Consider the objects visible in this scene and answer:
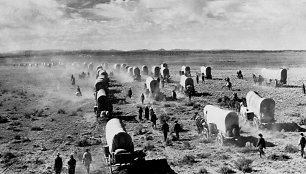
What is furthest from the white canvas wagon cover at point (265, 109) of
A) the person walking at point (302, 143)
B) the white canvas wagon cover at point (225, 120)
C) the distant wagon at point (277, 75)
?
the distant wagon at point (277, 75)

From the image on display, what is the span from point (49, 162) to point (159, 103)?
20.5 m

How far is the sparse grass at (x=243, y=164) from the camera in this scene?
1594 cm

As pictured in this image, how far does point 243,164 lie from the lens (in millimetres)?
16359

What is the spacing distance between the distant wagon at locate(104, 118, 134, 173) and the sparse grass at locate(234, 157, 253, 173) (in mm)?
5304

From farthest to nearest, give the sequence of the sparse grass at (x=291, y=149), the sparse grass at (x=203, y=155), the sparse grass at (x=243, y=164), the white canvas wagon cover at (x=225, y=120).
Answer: the white canvas wagon cover at (x=225, y=120)
the sparse grass at (x=291, y=149)
the sparse grass at (x=203, y=155)
the sparse grass at (x=243, y=164)

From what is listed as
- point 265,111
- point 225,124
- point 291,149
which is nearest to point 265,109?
point 265,111

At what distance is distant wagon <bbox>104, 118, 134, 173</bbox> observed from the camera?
16.0 metres

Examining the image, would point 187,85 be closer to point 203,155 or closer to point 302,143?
point 203,155

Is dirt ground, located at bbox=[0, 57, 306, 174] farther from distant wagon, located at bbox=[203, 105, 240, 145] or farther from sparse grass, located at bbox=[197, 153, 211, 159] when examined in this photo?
distant wagon, located at bbox=[203, 105, 240, 145]

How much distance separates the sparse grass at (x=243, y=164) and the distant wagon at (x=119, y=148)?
5.30 m

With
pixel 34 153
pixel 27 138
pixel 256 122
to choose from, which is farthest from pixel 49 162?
pixel 256 122

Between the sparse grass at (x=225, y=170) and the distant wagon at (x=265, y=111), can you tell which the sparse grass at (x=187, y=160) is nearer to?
→ the sparse grass at (x=225, y=170)

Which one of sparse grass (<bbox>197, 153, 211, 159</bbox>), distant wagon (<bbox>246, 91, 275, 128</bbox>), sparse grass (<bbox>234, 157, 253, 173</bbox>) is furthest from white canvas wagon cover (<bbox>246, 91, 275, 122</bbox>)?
sparse grass (<bbox>234, 157, 253, 173</bbox>)

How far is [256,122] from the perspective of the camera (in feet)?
81.7
